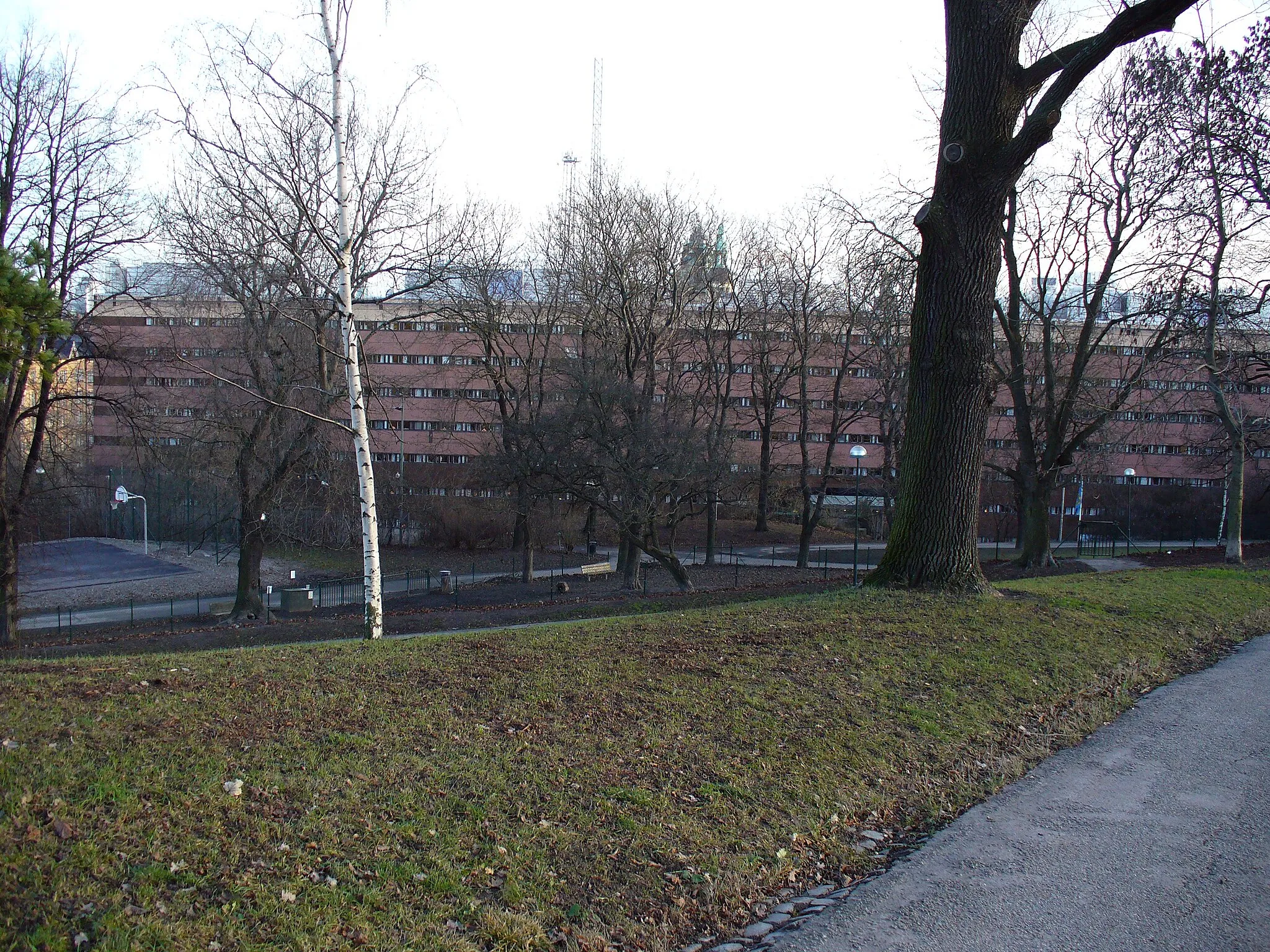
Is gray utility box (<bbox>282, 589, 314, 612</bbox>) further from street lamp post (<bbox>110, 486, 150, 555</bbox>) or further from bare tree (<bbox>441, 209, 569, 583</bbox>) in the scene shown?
street lamp post (<bbox>110, 486, 150, 555</bbox>)

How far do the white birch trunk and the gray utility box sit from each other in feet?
49.0

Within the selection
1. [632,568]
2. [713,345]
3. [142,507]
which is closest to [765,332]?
[713,345]

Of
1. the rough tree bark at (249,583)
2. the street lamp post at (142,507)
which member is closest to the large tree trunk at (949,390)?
the rough tree bark at (249,583)

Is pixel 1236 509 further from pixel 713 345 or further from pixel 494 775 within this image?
pixel 494 775

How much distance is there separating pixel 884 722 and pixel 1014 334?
18.8m

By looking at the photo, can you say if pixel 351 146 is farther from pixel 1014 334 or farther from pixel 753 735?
pixel 1014 334

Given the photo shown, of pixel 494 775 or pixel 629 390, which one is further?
pixel 629 390

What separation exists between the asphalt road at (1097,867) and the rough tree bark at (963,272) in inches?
178

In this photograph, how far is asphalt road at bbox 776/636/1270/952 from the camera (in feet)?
12.7

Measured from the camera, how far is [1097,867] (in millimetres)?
4555

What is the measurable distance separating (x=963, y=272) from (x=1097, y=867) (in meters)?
7.89

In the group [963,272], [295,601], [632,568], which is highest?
[963,272]

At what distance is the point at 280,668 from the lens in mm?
6766

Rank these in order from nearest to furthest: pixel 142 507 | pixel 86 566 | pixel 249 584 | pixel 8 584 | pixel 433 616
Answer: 1. pixel 8 584
2. pixel 433 616
3. pixel 249 584
4. pixel 86 566
5. pixel 142 507
